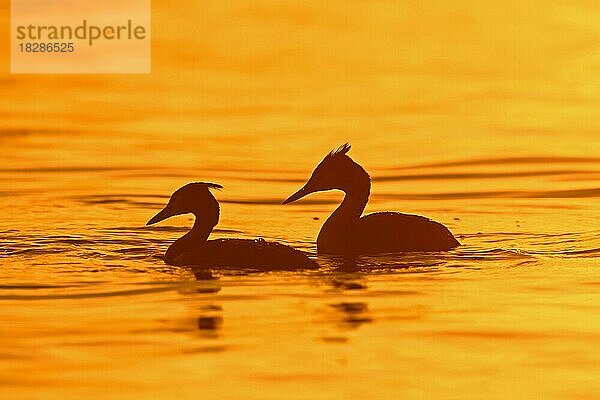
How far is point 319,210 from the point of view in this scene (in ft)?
73.6

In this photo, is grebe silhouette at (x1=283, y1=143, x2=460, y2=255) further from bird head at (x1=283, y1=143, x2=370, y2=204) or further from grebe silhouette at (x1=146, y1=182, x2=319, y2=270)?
grebe silhouette at (x1=146, y1=182, x2=319, y2=270)

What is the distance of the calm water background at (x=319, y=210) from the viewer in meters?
14.1

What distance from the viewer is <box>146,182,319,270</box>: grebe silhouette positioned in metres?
17.7

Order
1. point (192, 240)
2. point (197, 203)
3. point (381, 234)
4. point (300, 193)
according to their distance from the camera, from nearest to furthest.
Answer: point (192, 240)
point (197, 203)
point (381, 234)
point (300, 193)

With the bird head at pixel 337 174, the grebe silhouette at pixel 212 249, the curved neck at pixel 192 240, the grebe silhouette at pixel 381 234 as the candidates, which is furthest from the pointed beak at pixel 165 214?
the bird head at pixel 337 174

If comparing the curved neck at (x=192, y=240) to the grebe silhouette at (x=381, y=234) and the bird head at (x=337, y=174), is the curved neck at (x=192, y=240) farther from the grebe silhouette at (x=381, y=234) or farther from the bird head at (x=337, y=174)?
the bird head at (x=337, y=174)

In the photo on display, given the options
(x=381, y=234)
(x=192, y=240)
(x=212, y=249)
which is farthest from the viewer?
(x=381, y=234)

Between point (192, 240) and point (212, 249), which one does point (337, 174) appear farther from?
point (212, 249)

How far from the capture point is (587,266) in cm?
1844

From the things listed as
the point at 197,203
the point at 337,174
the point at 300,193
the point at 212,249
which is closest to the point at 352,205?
the point at 337,174

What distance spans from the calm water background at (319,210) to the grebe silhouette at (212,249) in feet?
0.61

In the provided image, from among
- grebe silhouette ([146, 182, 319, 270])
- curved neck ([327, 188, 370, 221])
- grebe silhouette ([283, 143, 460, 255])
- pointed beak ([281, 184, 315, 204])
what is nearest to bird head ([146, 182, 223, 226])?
grebe silhouette ([146, 182, 319, 270])

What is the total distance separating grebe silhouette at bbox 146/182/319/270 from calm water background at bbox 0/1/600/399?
0.19 m

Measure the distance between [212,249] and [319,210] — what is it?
4542 mm
